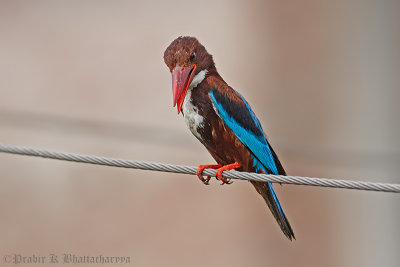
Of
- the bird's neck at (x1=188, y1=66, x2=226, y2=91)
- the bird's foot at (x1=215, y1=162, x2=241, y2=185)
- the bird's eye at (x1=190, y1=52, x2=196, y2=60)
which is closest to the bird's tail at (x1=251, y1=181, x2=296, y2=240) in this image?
the bird's foot at (x1=215, y1=162, x2=241, y2=185)

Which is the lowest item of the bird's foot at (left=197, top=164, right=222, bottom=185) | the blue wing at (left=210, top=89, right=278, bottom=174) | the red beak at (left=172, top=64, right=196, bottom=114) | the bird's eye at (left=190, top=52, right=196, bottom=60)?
the bird's foot at (left=197, top=164, right=222, bottom=185)

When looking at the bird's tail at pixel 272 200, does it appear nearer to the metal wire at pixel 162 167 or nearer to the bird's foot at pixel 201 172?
the bird's foot at pixel 201 172

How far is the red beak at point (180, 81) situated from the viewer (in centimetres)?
263

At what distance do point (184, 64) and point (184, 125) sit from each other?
11.1 feet

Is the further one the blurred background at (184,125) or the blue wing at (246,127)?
the blurred background at (184,125)

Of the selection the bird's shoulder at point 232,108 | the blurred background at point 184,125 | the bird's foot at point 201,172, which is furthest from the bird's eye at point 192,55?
the blurred background at point 184,125

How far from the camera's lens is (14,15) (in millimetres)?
6180

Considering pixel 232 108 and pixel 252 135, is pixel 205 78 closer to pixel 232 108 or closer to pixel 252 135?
pixel 232 108

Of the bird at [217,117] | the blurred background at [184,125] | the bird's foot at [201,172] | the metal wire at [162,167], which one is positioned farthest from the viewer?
the blurred background at [184,125]

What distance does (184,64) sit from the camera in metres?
2.70

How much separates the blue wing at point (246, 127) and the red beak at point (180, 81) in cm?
11

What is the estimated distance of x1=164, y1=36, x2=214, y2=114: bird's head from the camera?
265cm

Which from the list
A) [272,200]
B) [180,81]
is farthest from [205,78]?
[272,200]

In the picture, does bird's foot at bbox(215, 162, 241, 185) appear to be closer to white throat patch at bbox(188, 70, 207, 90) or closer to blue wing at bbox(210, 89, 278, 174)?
blue wing at bbox(210, 89, 278, 174)
